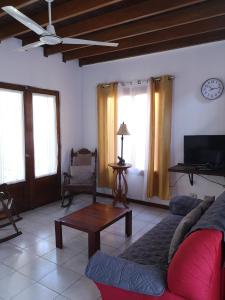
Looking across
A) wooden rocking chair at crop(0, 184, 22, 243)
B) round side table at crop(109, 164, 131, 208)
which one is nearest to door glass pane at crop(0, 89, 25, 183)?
wooden rocking chair at crop(0, 184, 22, 243)

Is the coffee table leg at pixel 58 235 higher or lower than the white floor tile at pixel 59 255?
higher

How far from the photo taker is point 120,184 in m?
4.42

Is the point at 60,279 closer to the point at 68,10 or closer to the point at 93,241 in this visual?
the point at 93,241

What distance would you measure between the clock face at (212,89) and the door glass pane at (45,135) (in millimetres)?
2561

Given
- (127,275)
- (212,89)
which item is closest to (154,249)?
(127,275)

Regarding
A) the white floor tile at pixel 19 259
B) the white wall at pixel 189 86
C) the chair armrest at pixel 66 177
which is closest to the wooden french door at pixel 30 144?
the chair armrest at pixel 66 177

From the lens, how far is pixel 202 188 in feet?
12.7

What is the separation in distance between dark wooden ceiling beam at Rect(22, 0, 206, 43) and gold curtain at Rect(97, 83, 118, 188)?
4.71 ft

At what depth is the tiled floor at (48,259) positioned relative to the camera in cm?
215

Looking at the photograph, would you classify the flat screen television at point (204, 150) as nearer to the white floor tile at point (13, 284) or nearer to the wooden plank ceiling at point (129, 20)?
the wooden plank ceiling at point (129, 20)

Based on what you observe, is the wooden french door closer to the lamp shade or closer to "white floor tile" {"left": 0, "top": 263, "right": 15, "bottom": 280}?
the lamp shade

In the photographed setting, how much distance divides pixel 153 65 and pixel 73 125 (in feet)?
6.21

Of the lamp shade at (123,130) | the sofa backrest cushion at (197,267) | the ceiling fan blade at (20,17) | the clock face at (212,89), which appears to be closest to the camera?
the sofa backrest cushion at (197,267)

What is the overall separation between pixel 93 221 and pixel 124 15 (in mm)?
2340
